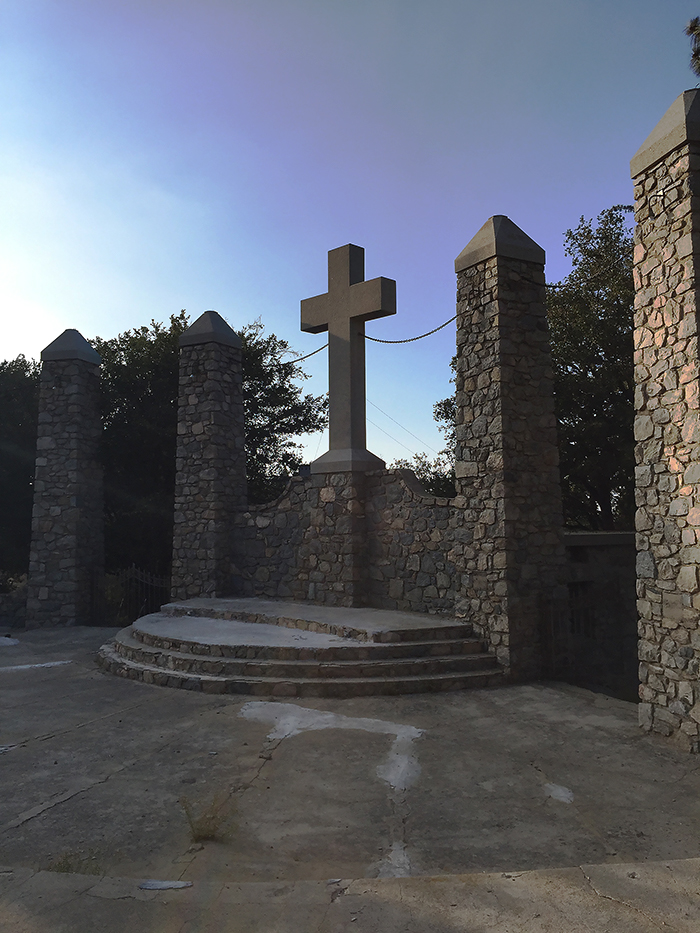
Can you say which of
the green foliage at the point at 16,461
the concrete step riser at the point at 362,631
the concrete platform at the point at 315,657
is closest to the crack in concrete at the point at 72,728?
the concrete platform at the point at 315,657

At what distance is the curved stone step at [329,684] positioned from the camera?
7004 mm

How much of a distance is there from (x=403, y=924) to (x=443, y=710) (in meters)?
3.75

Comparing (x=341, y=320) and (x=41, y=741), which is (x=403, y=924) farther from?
(x=341, y=320)

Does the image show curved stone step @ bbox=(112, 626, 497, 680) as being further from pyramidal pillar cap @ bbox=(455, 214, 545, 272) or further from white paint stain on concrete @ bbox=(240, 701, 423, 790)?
pyramidal pillar cap @ bbox=(455, 214, 545, 272)

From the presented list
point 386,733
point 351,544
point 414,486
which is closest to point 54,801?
point 386,733

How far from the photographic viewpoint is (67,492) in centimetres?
1373

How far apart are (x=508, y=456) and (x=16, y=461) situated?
502 inches

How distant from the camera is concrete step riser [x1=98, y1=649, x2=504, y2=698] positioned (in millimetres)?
7000

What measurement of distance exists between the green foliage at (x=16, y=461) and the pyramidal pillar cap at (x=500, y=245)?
40.0ft

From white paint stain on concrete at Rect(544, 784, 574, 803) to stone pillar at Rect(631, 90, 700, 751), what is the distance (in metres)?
1.49

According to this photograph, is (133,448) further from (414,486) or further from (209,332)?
(414,486)

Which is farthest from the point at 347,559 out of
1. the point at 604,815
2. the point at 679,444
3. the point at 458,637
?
the point at 604,815

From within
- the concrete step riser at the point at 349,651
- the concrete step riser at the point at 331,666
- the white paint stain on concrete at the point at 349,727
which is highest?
the concrete step riser at the point at 349,651

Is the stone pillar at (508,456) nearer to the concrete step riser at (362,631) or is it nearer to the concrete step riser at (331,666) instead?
the concrete step riser at (362,631)
